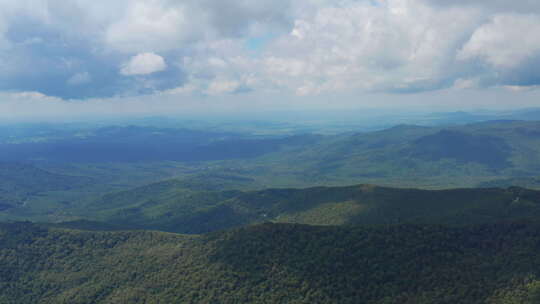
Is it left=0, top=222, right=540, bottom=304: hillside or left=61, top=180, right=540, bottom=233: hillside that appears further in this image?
left=61, top=180, right=540, bottom=233: hillside

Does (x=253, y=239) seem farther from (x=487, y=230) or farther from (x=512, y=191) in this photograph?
(x=512, y=191)

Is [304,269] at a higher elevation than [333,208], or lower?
higher

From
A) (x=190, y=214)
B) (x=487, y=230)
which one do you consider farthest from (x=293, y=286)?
(x=190, y=214)

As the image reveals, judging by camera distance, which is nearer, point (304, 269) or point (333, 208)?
point (304, 269)

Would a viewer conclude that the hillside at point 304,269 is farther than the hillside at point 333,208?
No
